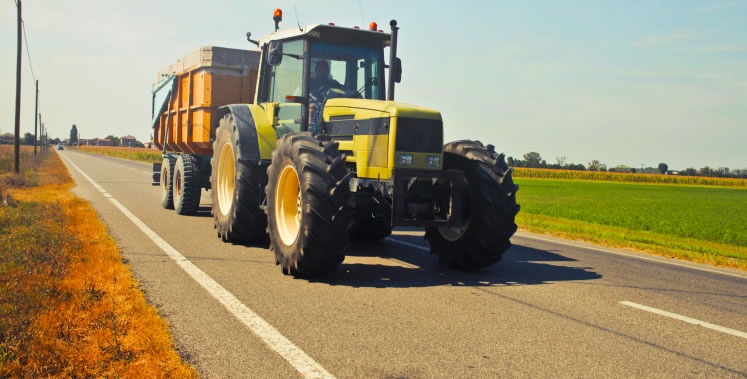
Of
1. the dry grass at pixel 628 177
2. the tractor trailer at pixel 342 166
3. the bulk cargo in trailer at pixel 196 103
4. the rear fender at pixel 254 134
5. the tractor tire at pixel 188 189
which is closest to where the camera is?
the tractor trailer at pixel 342 166

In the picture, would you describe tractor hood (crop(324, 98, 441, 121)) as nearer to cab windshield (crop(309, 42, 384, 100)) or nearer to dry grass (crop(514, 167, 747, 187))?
cab windshield (crop(309, 42, 384, 100))

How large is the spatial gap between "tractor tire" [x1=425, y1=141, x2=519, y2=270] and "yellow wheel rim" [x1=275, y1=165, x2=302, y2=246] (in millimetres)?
1855

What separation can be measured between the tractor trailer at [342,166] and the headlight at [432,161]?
0.04 feet

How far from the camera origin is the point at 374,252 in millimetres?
8961

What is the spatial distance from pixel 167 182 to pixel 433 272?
8.93 meters

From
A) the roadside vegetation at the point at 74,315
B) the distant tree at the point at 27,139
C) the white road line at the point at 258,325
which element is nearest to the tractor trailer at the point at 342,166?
the white road line at the point at 258,325

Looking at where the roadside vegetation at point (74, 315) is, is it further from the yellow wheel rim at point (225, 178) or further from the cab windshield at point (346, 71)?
the cab windshield at point (346, 71)

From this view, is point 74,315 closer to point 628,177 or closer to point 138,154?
point 138,154

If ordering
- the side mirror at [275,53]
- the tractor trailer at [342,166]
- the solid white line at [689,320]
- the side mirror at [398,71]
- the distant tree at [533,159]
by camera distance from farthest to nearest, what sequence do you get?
the distant tree at [533,159], the side mirror at [398,71], the side mirror at [275,53], the tractor trailer at [342,166], the solid white line at [689,320]

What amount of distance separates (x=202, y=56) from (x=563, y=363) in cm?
1006

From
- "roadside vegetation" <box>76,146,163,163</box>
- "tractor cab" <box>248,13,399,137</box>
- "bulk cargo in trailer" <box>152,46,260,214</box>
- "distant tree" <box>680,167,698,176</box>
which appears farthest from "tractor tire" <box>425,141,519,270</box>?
"distant tree" <box>680,167,698,176</box>

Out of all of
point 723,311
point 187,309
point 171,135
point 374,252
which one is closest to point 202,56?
point 171,135

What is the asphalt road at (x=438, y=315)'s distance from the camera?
4152mm

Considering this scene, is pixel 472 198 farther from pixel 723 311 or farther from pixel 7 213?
pixel 7 213
